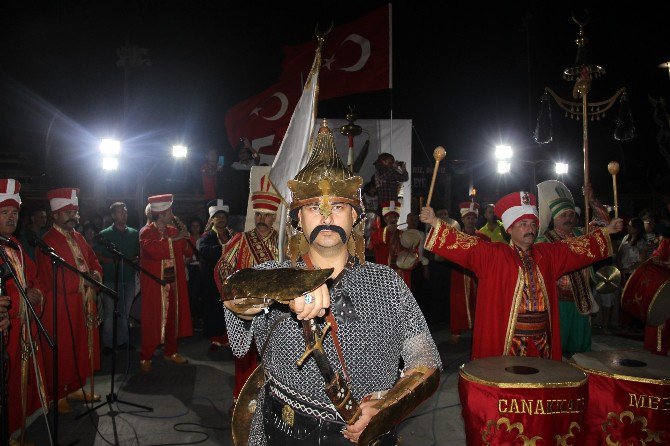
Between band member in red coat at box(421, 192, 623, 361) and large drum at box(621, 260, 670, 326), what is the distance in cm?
161

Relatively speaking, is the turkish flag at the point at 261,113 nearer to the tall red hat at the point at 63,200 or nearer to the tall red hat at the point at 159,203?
the tall red hat at the point at 159,203

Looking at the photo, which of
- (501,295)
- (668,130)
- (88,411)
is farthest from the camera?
(668,130)

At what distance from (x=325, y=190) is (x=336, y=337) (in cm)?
61

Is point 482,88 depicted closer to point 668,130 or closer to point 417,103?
point 417,103

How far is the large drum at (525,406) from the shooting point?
10.2 feet

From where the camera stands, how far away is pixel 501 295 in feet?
14.2

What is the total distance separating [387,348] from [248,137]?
28.8 feet

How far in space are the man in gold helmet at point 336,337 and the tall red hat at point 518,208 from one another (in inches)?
103

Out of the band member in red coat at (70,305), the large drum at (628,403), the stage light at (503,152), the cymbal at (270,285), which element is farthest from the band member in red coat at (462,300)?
the cymbal at (270,285)

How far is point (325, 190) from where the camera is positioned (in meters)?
2.14

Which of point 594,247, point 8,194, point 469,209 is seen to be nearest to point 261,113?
point 469,209

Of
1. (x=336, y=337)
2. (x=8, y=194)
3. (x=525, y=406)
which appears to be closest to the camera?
(x=336, y=337)

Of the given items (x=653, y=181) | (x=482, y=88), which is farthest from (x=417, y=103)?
(x=653, y=181)

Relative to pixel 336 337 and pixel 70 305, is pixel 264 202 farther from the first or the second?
pixel 336 337
